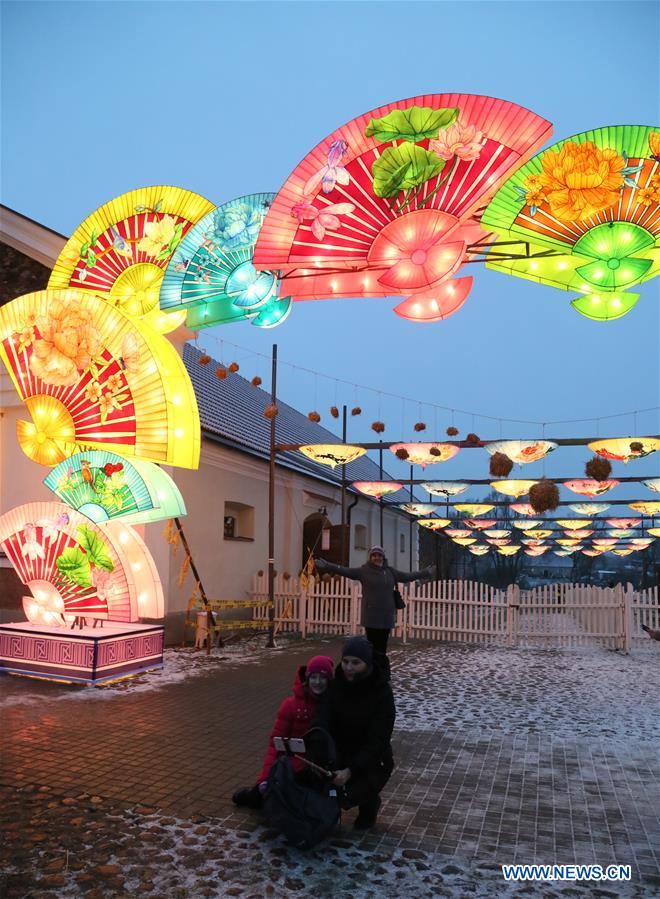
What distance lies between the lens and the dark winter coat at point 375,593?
30.7ft

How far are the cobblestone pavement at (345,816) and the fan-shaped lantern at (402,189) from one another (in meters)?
4.64

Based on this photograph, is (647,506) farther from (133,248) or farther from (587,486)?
(133,248)

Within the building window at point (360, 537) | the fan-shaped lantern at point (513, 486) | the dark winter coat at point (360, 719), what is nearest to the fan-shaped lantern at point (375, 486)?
the fan-shaped lantern at point (513, 486)

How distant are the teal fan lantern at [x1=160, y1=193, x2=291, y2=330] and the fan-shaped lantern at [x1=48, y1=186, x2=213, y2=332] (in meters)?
1.31

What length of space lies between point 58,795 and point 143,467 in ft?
16.7

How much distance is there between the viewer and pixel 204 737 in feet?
23.2

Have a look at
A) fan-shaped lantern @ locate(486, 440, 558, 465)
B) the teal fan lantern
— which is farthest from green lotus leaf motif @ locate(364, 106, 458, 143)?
fan-shaped lantern @ locate(486, 440, 558, 465)

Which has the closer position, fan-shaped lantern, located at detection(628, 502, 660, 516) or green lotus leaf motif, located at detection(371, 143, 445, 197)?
green lotus leaf motif, located at detection(371, 143, 445, 197)

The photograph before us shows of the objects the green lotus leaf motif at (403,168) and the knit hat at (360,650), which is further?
the green lotus leaf motif at (403,168)

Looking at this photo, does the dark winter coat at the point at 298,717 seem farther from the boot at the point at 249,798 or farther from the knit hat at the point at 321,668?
the boot at the point at 249,798

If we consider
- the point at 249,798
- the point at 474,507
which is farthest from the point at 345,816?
the point at 474,507

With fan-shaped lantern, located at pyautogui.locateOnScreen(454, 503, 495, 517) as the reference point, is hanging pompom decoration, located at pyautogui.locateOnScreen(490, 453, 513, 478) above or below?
above

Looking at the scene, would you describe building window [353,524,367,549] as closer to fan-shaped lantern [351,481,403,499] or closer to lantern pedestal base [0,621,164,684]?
fan-shaped lantern [351,481,403,499]

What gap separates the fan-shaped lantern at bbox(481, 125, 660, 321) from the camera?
5672 mm
